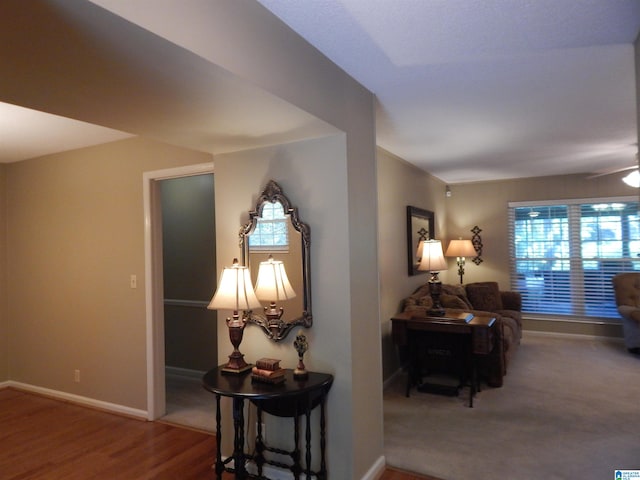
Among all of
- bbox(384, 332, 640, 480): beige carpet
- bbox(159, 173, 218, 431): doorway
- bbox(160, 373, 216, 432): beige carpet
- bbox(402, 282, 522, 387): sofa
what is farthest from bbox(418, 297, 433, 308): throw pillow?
bbox(160, 373, 216, 432): beige carpet

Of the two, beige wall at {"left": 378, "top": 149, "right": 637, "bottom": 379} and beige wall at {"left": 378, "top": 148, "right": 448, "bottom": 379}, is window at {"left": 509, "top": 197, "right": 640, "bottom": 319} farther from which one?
beige wall at {"left": 378, "top": 148, "right": 448, "bottom": 379}

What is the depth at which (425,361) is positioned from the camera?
13.7 feet

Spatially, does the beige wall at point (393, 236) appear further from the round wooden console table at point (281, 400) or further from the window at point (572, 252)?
the window at point (572, 252)

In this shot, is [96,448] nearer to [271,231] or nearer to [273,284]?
[273,284]

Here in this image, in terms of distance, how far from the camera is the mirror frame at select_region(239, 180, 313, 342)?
243 centimetres

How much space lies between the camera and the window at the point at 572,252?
18.9 ft

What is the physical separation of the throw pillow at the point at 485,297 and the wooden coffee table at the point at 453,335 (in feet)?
4.69

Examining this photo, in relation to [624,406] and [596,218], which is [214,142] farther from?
[596,218]

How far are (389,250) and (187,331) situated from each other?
7.69ft

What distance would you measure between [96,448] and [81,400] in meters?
1.02

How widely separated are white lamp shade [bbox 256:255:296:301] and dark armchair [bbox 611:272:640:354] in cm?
465

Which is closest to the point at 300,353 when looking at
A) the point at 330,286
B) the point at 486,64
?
the point at 330,286

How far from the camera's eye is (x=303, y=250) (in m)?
2.44

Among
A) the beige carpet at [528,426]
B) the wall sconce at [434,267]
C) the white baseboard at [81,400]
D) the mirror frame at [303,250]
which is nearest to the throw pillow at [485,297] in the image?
the beige carpet at [528,426]
